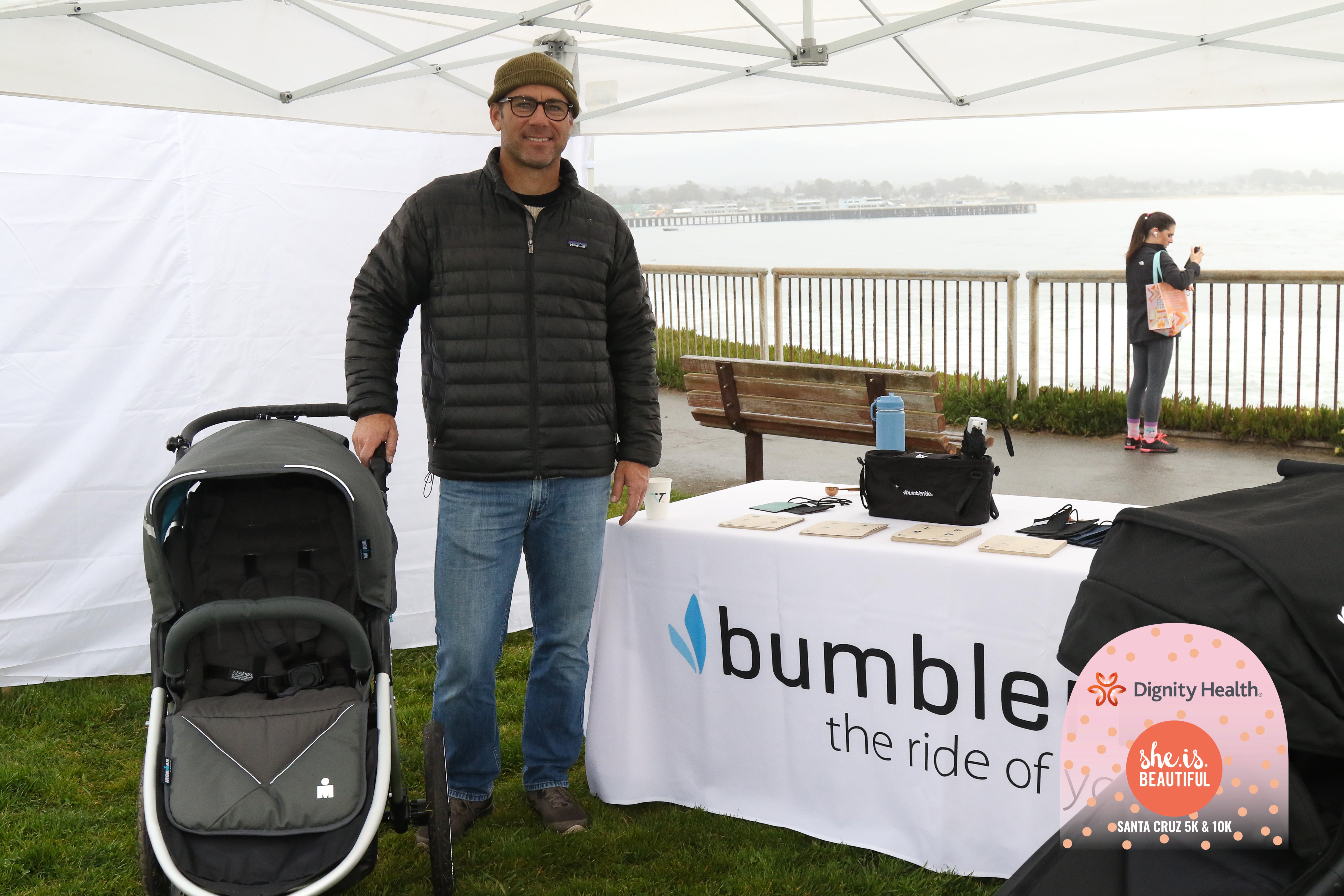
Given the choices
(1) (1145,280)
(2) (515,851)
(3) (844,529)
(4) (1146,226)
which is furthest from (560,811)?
(4) (1146,226)

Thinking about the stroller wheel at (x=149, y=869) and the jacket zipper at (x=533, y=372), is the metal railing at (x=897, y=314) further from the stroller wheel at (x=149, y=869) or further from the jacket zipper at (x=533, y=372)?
the stroller wheel at (x=149, y=869)

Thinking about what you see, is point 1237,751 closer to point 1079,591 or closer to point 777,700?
point 1079,591

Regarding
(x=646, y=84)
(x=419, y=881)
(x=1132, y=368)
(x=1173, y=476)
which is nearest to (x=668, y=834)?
(x=419, y=881)

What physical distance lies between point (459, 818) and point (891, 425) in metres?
1.72

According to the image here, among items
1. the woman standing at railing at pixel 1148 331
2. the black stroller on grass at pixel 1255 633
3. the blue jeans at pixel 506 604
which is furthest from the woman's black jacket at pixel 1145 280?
the black stroller on grass at pixel 1255 633

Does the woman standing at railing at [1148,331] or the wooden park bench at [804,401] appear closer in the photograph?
the wooden park bench at [804,401]

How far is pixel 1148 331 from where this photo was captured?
823cm

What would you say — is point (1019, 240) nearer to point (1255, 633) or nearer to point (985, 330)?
point (985, 330)

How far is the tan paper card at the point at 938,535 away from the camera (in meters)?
2.92

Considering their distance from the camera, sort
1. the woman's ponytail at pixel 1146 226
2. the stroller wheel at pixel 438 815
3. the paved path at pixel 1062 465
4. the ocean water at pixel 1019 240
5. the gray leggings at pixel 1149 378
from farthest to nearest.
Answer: the ocean water at pixel 1019 240 < the woman's ponytail at pixel 1146 226 < the gray leggings at pixel 1149 378 < the paved path at pixel 1062 465 < the stroller wheel at pixel 438 815

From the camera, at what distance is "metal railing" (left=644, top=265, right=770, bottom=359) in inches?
444

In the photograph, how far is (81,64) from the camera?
11.9 ft

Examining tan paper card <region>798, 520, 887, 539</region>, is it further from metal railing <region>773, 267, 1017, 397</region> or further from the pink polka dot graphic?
metal railing <region>773, 267, 1017, 397</region>

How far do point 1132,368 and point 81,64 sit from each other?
27.5ft
